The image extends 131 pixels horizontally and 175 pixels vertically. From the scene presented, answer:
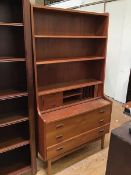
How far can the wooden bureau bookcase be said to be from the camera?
1.83m

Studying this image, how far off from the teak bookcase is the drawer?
199mm

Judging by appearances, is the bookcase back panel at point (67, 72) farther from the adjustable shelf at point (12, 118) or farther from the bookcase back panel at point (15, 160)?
the bookcase back panel at point (15, 160)

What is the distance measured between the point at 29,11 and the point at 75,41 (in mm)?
836

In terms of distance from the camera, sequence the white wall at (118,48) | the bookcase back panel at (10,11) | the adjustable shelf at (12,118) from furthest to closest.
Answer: the white wall at (118,48) < the adjustable shelf at (12,118) < the bookcase back panel at (10,11)

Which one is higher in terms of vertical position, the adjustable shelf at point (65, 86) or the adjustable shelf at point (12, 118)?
the adjustable shelf at point (65, 86)

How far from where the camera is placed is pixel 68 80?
7.50ft

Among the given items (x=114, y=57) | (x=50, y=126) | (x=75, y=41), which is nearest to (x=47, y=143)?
(x=50, y=126)

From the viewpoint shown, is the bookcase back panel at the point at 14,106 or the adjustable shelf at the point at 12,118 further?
the bookcase back panel at the point at 14,106

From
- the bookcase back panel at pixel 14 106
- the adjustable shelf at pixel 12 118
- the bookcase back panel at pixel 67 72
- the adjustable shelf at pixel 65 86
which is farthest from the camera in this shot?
the bookcase back panel at pixel 67 72

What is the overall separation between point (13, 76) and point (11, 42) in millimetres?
331

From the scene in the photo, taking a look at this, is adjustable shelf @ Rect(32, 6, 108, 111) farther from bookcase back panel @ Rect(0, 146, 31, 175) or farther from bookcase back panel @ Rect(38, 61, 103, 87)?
bookcase back panel @ Rect(0, 146, 31, 175)

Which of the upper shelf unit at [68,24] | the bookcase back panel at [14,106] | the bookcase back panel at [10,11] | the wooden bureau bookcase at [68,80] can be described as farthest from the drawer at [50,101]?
the bookcase back panel at [10,11]

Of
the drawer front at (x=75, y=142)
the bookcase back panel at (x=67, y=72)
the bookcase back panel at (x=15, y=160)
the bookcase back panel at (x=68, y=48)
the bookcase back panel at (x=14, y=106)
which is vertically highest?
the bookcase back panel at (x=68, y=48)

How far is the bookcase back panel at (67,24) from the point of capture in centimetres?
187
